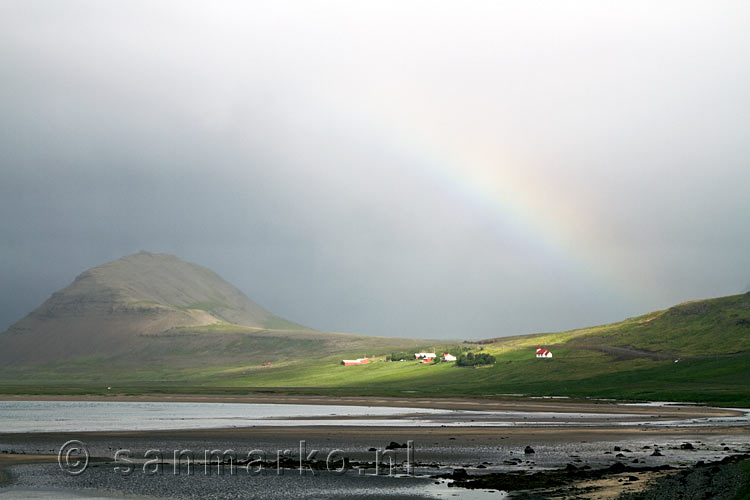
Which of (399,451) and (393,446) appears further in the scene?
(393,446)

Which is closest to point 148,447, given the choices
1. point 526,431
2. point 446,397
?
point 526,431

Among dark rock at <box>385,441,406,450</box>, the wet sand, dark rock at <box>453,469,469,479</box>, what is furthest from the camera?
dark rock at <box>385,441,406,450</box>

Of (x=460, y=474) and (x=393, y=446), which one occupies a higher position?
(x=393, y=446)

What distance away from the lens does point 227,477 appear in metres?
43.7

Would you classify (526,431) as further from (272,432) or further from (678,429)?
(272,432)

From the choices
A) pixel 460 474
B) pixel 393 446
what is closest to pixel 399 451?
pixel 393 446

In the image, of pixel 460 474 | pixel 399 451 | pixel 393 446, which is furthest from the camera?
pixel 393 446

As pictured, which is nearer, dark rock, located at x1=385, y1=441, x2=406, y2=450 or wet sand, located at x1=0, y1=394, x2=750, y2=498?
wet sand, located at x1=0, y1=394, x2=750, y2=498

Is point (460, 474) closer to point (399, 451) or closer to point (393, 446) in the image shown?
point (399, 451)

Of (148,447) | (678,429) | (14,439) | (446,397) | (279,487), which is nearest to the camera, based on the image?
(279,487)

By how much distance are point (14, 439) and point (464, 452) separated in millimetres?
37950

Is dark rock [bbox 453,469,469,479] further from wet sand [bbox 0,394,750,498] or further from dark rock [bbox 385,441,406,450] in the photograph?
dark rock [bbox 385,441,406,450]

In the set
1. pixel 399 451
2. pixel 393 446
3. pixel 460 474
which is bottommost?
pixel 460 474

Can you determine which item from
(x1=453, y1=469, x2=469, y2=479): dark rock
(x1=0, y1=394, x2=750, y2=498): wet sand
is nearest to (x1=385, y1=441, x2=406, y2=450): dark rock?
(x1=0, y1=394, x2=750, y2=498): wet sand
